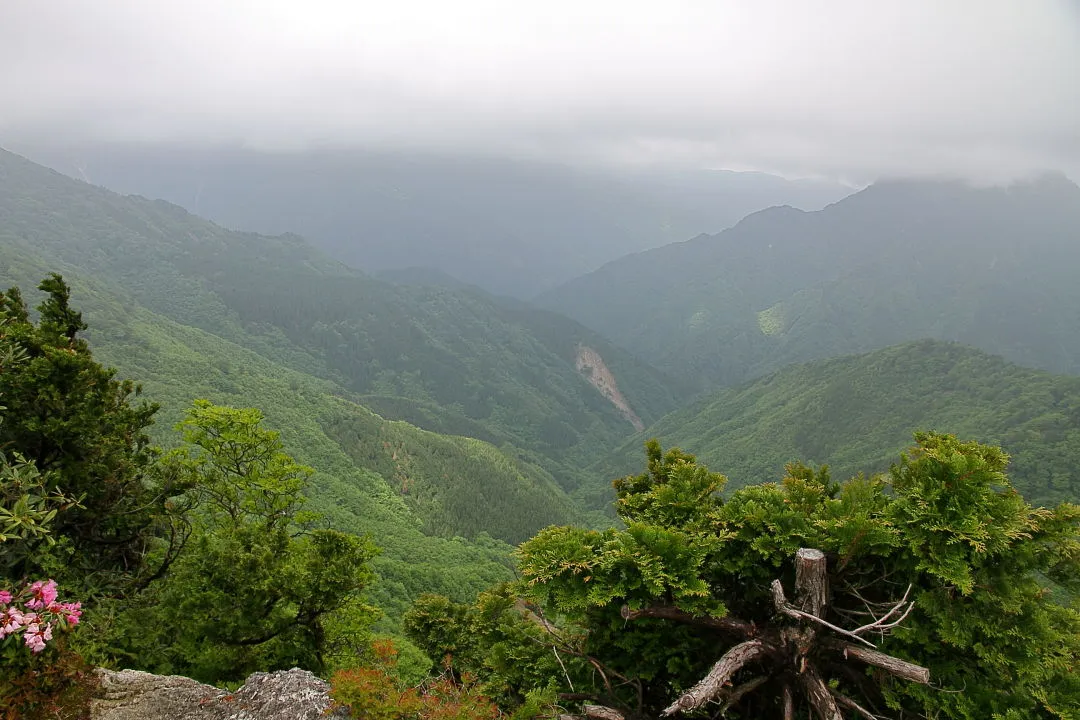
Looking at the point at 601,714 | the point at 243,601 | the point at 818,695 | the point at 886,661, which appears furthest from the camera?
the point at 243,601

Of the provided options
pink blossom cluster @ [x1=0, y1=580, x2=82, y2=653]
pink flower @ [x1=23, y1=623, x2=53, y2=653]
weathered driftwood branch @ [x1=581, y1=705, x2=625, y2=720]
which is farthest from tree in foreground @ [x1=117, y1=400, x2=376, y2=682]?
weathered driftwood branch @ [x1=581, y1=705, x2=625, y2=720]

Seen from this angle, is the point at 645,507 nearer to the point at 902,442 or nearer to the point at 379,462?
the point at 379,462

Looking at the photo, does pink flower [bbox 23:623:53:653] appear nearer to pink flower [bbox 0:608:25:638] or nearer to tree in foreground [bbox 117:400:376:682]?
pink flower [bbox 0:608:25:638]

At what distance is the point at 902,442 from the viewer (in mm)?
184375

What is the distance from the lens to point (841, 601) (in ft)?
30.0

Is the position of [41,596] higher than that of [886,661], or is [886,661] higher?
[41,596]

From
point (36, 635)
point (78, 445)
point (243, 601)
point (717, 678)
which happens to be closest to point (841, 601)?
point (717, 678)

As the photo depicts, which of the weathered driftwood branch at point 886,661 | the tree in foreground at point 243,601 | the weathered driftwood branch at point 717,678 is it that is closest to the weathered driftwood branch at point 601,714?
the weathered driftwood branch at point 717,678

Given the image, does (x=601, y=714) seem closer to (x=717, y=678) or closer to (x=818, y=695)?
(x=717, y=678)

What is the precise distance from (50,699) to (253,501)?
43.8 ft

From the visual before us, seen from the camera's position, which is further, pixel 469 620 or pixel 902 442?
pixel 902 442

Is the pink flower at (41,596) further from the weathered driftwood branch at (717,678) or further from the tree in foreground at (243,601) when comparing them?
the tree in foreground at (243,601)

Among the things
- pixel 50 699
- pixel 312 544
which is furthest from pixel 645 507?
pixel 312 544

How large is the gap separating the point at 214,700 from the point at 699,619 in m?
9.54
